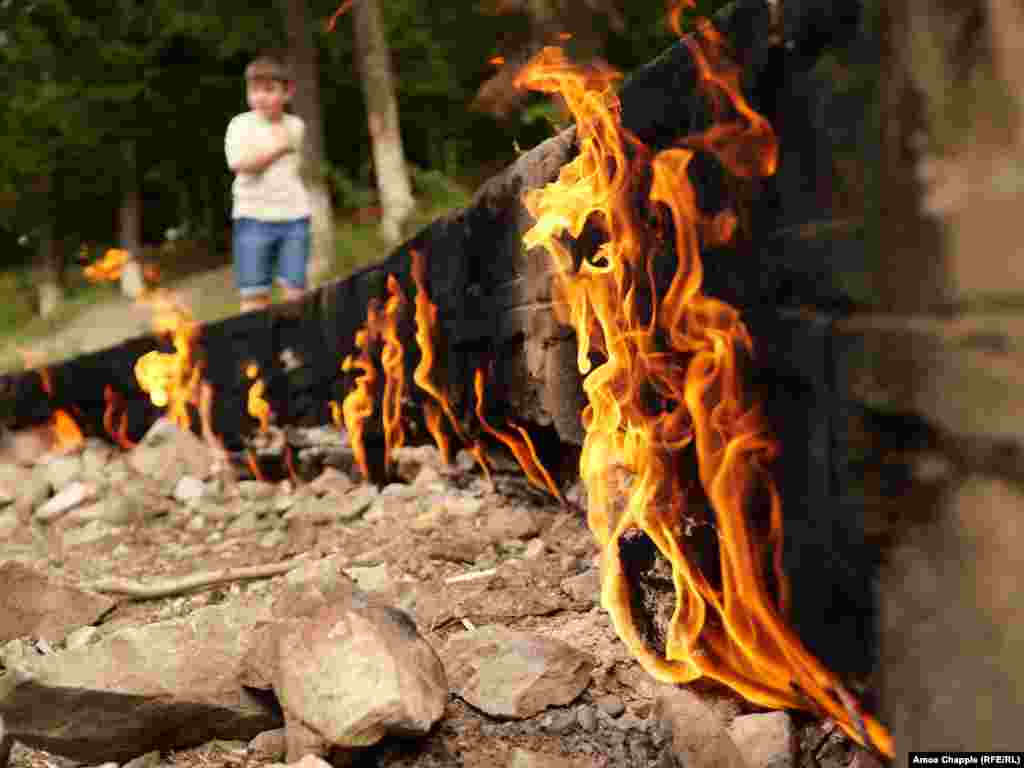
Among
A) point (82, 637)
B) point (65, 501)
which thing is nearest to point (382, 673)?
point (82, 637)

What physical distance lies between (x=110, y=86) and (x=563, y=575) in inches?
701

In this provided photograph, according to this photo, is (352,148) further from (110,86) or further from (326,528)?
(326,528)

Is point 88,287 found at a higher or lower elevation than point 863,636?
higher

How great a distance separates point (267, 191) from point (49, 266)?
17001 millimetres

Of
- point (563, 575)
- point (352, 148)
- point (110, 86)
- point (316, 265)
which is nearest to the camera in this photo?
point (563, 575)

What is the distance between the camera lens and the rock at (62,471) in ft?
23.2

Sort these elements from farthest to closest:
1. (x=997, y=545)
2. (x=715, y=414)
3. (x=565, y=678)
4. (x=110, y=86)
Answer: (x=110, y=86) < (x=565, y=678) < (x=715, y=414) < (x=997, y=545)

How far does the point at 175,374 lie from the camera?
26.2 ft

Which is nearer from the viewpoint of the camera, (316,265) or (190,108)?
(316,265)

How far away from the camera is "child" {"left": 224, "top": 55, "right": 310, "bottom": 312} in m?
7.12

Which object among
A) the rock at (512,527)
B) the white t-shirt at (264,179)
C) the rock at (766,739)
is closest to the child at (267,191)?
the white t-shirt at (264,179)

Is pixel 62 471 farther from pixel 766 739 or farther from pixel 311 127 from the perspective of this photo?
pixel 311 127

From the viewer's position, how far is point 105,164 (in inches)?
798

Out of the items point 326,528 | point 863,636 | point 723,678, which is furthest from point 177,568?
point 863,636
